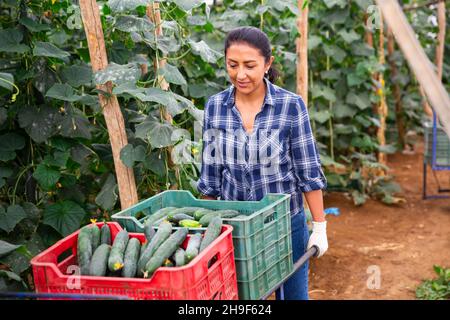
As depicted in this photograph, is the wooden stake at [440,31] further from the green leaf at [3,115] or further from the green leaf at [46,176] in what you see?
the green leaf at [3,115]

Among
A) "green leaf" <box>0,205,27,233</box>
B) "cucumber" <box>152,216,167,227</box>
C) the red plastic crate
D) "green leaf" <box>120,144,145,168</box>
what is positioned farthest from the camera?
"green leaf" <box>0,205,27,233</box>

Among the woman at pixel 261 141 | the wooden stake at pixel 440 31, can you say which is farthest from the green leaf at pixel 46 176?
the wooden stake at pixel 440 31

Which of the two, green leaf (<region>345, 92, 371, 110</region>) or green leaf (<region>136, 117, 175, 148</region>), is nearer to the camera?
green leaf (<region>136, 117, 175, 148</region>)

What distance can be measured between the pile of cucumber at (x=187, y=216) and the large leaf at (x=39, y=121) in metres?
1.17

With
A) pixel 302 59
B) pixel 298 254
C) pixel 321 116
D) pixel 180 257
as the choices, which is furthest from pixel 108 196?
pixel 321 116

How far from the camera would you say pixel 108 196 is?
3582 mm

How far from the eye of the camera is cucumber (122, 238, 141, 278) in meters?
2.03

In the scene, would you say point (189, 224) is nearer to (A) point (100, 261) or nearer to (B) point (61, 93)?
(A) point (100, 261)

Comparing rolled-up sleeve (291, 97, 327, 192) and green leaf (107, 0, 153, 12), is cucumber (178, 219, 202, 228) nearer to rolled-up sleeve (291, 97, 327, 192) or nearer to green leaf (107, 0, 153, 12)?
rolled-up sleeve (291, 97, 327, 192)

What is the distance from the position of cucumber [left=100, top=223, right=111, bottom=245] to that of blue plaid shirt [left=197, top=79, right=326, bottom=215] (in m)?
0.74

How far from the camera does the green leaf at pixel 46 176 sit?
3.40 meters

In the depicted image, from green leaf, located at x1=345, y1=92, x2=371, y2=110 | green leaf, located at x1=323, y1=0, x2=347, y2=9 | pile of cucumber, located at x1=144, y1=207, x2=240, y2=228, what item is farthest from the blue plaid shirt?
green leaf, located at x1=345, y1=92, x2=371, y2=110

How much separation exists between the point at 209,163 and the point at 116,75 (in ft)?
2.05
